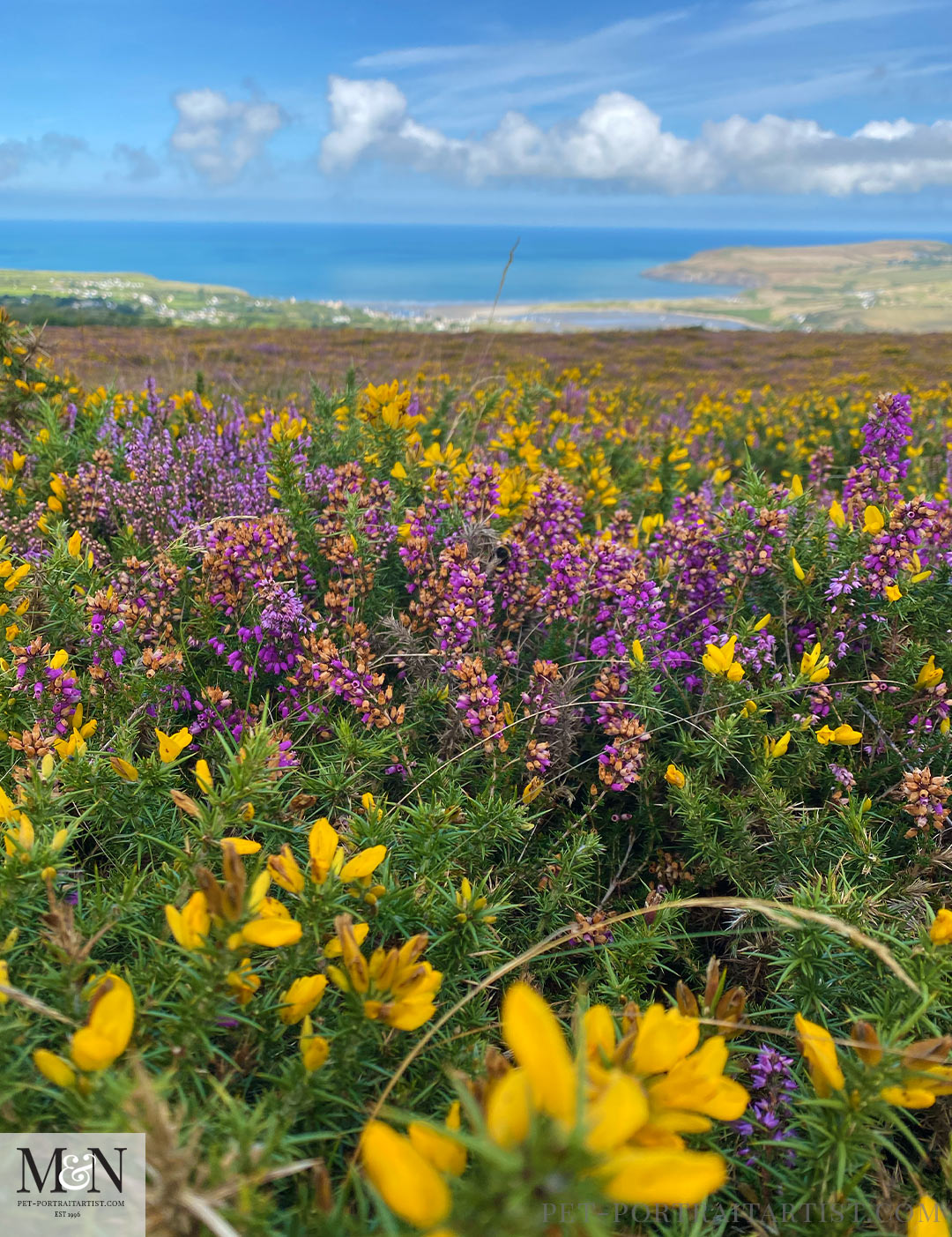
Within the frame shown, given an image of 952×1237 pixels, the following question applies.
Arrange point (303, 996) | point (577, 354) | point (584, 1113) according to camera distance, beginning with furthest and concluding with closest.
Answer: point (577, 354) → point (303, 996) → point (584, 1113)

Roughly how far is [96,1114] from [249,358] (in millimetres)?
24002

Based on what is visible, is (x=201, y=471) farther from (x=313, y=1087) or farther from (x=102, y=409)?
(x=313, y=1087)

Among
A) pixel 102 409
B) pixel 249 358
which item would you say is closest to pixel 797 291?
pixel 249 358

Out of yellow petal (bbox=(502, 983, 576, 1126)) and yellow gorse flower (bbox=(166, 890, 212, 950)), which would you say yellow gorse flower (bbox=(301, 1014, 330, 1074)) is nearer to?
yellow gorse flower (bbox=(166, 890, 212, 950))

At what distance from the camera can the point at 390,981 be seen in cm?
99

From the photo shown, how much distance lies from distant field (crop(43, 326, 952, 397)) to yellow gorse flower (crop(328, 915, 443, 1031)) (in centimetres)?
1242

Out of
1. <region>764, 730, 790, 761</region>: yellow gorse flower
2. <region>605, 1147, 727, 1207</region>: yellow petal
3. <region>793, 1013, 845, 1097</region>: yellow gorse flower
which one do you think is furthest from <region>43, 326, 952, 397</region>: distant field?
<region>605, 1147, 727, 1207</region>: yellow petal

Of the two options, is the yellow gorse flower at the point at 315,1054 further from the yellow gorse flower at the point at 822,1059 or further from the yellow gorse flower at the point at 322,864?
the yellow gorse flower at the point at 822,1059

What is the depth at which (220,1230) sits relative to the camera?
23.6 inches

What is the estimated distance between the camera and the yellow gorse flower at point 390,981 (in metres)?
0.97

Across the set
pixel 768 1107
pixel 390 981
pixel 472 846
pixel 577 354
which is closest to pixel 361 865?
pixel 390 981

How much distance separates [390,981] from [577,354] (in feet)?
93.5

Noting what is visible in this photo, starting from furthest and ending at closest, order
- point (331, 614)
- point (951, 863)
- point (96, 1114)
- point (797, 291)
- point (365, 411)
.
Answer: point (797, 291) → point (365, 411) → point (331, 614) → point (951, 863) → point (96, 1114)

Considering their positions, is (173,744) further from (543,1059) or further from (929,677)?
(929,677)
